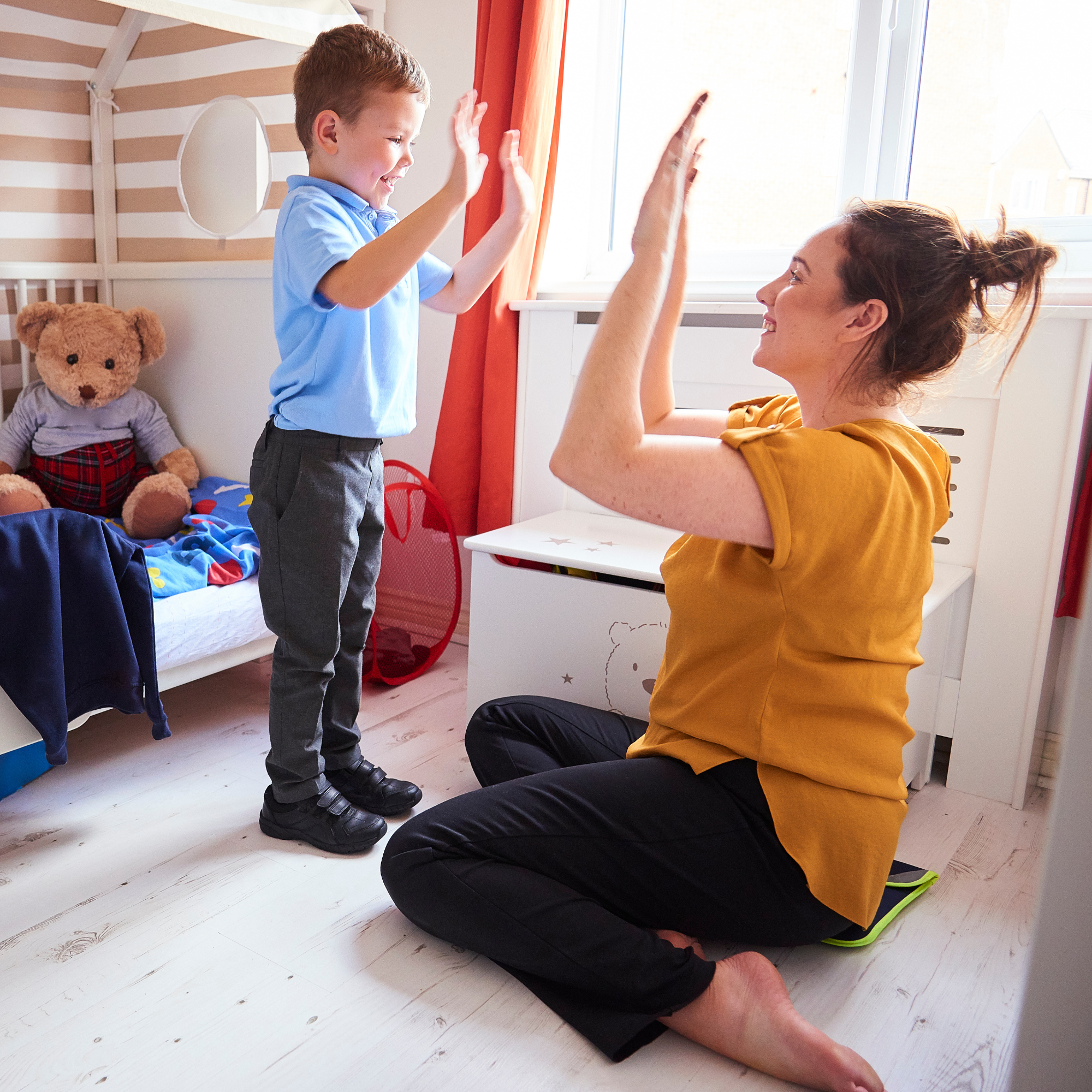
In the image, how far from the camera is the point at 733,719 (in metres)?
1.02

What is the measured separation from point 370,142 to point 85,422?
1.26 metres

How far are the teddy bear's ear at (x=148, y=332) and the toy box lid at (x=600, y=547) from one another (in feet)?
3.31

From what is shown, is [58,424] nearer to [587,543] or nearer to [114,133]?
[114,133]

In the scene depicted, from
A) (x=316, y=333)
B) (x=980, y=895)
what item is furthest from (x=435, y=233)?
(x=980, y=895)

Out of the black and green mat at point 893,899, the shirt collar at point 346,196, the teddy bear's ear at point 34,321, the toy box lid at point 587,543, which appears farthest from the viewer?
the teddy bear's ear at point 34,321

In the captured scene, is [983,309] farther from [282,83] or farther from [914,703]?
[282,83]

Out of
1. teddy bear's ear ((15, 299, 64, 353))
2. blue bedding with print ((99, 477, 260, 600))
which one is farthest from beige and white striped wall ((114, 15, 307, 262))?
blue bedding with print ((99, 477, 260, 600))

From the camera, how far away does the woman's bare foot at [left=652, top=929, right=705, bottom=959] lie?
107 cm

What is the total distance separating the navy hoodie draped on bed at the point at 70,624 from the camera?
1.36m

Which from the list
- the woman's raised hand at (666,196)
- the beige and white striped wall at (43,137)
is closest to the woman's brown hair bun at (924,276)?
the woman's raised hand at (666,196)

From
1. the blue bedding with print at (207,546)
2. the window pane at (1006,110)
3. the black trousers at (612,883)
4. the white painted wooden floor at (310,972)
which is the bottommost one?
the white painted wooden floor at (310,972)

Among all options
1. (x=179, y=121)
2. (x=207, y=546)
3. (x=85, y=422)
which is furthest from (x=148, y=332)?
(x=207, y=546)

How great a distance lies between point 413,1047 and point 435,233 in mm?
911

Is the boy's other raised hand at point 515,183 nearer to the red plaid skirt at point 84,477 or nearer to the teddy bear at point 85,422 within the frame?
the teddy bear at point 85,422
